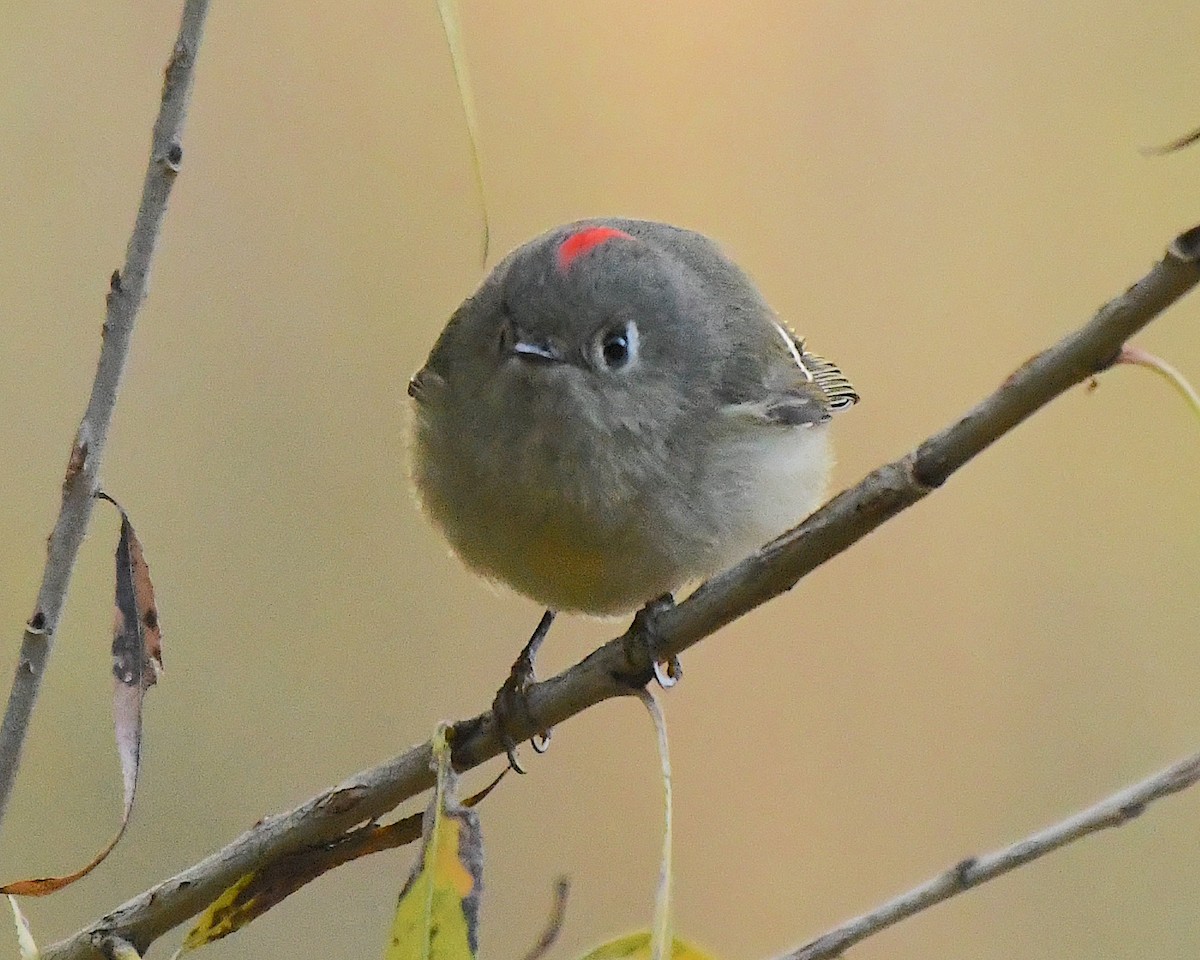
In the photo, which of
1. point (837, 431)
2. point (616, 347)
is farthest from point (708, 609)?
point (837, 431)

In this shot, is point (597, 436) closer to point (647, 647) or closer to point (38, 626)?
point (647, 647)

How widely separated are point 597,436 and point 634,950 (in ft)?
1.92

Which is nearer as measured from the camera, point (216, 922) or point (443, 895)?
point (443, 895)

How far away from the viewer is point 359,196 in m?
2.55

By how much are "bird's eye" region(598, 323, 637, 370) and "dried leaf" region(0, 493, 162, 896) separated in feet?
1.97

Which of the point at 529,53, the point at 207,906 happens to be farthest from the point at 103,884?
the point at 529,53

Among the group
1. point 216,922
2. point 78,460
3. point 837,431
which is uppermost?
point 837,431

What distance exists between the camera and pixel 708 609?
95cm

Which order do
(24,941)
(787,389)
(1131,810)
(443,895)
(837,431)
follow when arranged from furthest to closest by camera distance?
(837,431) → (787,389) → (1131,810) → (24,941) → (443,895)

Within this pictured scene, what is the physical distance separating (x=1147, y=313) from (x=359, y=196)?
2114 millimetres

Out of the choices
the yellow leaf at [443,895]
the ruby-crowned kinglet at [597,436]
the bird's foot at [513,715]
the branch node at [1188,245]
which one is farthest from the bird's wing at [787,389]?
the branch node at [1188,245]

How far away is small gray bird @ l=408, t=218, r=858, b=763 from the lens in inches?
53.0

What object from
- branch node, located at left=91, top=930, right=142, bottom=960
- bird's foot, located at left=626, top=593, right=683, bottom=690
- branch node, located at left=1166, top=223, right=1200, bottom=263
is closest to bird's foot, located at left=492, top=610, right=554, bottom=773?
bird's foot, located at left=626, top=593, right=683, bottom=690

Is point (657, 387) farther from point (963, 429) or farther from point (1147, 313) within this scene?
point (1147, 313)
